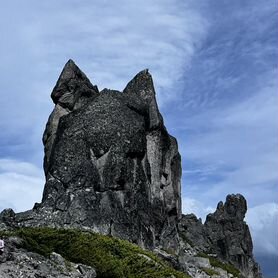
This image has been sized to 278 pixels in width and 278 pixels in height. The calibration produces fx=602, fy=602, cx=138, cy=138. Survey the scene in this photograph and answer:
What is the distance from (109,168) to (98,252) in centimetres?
1751

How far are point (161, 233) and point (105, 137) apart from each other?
1007cm

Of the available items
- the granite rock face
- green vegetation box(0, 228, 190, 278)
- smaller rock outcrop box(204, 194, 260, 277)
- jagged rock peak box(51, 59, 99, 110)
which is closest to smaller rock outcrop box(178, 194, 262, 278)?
smaller rock outcrop box(204, 194, 260, 277)

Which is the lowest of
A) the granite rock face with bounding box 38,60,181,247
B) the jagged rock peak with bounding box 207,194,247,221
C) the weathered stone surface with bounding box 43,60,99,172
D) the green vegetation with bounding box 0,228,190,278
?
the green vegetation with bounding box 0,228,190,278

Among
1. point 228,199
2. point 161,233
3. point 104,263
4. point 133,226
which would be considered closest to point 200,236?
point 228,199

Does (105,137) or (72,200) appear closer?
(72,200)

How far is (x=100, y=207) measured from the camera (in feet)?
147

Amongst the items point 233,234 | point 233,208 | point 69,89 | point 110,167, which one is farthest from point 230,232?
point 110,167

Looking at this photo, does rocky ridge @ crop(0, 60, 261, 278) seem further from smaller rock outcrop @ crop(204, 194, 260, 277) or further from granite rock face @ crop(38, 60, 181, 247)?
smaller rock outcrop @ crop(204, 194, 260, 277)

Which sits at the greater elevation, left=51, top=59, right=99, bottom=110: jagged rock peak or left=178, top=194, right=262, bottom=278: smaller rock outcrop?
left=178, top=194, right=262, bottom=278: smaller rock outcrop

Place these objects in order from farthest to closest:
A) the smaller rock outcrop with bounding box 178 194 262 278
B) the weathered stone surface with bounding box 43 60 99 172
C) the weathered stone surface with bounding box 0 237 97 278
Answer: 1. the smaller rock outcrop with bounding box 178 194 262 278
2. the weathered stone surface with bounding box 43 60 99 172
3. the weathered stone surface with bounding box 0 237 97 278

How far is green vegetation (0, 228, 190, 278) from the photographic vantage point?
27484mm

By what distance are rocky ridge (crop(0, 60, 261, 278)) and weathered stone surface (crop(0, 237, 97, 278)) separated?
500 inches

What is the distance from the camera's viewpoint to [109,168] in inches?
1836

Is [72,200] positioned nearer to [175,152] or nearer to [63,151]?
[63,151]
